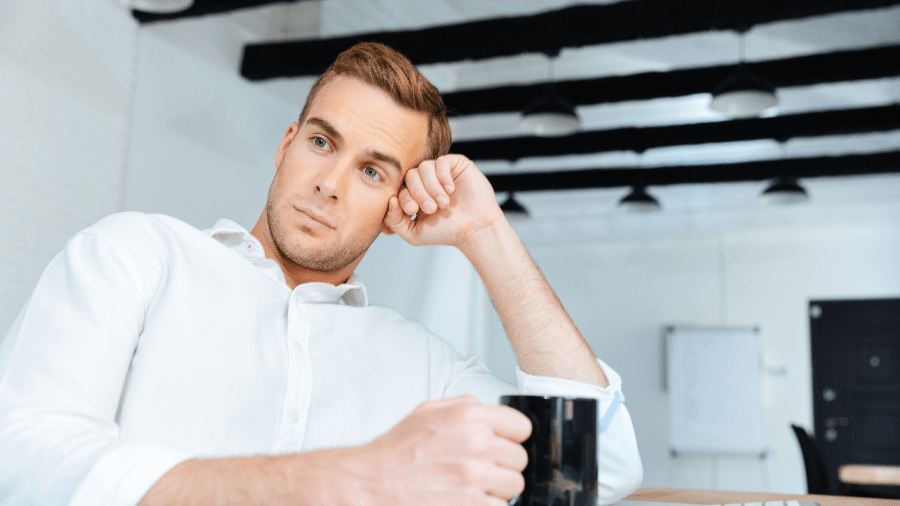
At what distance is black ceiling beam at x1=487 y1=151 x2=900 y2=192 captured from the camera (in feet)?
20.2

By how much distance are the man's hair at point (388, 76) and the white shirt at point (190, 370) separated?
0.35m

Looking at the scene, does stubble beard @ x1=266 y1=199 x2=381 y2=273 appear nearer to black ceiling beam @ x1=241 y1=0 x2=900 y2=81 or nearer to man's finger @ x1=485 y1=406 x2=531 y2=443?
man's finger @ x1=485 y1=406 x2=531 y2=443

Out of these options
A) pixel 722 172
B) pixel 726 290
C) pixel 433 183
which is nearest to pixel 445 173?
pixel 433 183

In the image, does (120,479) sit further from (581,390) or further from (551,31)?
(551,31)

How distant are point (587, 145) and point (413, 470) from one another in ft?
Answer: 18.2

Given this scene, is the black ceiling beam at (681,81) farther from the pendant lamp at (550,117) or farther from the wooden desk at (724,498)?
the wooden desk at (724,498)

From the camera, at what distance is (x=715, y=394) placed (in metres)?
7.11

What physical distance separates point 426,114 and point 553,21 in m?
2.93

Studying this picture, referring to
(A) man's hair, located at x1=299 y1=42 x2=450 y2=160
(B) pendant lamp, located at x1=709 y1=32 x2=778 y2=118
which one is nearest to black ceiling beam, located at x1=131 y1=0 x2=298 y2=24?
(B) pendant lamp, located at x1=709 y1=32 x2=778 y2=118

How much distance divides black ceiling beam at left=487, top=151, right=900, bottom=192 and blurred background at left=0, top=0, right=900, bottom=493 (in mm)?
19

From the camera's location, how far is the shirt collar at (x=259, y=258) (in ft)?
3.80

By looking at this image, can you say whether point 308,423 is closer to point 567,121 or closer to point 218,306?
point 218,306

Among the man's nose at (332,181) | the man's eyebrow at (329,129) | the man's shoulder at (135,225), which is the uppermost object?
the man's eyebrow at (329,129)

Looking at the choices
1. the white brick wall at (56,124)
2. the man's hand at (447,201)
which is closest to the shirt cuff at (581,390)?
the man's hand at (447,201)
